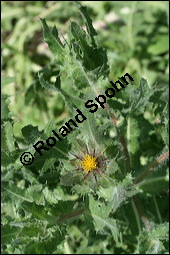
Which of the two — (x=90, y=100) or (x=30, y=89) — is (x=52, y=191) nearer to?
(x=90, y=100)

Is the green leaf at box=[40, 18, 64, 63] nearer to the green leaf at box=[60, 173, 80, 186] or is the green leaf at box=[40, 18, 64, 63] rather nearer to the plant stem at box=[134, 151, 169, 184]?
the green leaf at box=[60, 173, 80, 186]

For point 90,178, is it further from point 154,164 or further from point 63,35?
point 63,35

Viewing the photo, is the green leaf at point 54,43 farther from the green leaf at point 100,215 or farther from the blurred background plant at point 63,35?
the blurred background plant at point 63,35

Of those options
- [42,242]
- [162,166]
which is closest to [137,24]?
[162,166]

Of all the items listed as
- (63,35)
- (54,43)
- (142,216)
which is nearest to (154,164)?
(142,216)

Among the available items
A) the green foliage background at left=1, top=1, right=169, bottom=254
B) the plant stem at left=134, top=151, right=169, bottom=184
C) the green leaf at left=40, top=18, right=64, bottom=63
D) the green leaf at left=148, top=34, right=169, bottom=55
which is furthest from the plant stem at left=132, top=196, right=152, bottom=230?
the green leaf at left=148, top=34, right=169, bottom=55

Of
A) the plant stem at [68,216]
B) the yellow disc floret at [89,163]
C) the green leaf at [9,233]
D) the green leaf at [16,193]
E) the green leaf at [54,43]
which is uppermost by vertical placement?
the green leaf at [54,43]

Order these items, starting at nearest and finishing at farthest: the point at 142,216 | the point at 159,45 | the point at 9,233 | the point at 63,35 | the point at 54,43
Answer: the point at 54,43, the point at 9,233, the point at 142,216, the point at 159,45, the point at 63,35

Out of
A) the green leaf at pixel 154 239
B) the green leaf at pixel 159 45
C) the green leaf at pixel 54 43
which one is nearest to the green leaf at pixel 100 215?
the green leaf at pixel 154 239
